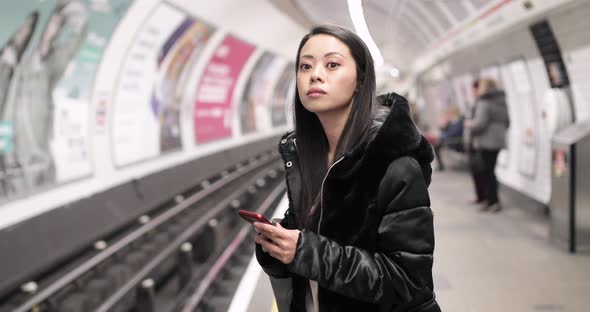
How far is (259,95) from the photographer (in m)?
19.4

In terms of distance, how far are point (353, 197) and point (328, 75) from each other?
0.33 meters

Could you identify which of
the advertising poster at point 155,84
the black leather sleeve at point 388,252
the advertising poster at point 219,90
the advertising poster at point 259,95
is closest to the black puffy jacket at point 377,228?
the black leather sleeve at point 388,252

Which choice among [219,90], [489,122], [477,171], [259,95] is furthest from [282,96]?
[489,122]

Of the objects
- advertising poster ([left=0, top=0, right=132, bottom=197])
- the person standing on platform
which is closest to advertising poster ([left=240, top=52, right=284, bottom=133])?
advertising poster ([left=0, top=0, right=132, bottom=197])

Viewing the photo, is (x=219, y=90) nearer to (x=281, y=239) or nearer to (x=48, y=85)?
(x=48, y=85)

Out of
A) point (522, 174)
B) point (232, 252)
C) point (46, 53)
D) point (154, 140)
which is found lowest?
point (232, 252)

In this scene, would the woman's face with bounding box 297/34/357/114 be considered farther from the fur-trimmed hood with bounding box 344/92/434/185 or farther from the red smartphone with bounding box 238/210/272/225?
the red smartphone with bounding box 238/210/272/225

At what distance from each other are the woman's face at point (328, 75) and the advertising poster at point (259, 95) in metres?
15.0

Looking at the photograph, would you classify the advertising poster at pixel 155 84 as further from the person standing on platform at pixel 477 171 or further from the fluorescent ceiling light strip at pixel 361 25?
the fluorescent ceiling light strip at pixel 361 25

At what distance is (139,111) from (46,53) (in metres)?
3.40

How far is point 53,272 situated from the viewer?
6523mm

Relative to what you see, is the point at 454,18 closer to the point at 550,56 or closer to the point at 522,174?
the point at 550,56

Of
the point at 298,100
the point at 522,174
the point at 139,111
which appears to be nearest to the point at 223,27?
the point at 139,111

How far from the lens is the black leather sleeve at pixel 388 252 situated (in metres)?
1.38
